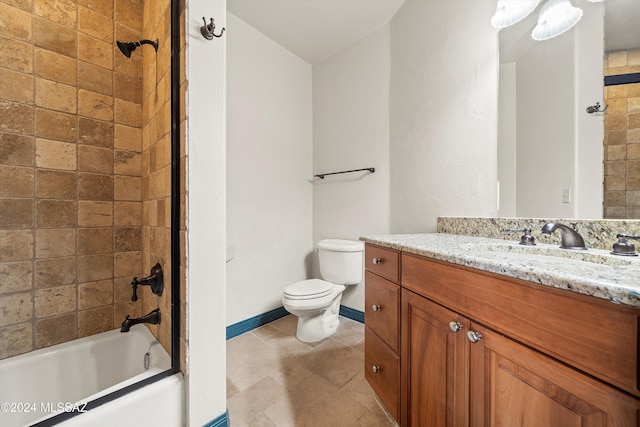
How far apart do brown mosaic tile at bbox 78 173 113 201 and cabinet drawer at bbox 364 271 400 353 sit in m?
1.44

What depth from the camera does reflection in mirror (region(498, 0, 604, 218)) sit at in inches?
39.6

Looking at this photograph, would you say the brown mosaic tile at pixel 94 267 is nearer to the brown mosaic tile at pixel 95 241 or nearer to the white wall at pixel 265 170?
the brown mosaic tile at pixel 95 241

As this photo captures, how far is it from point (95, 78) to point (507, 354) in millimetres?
2041

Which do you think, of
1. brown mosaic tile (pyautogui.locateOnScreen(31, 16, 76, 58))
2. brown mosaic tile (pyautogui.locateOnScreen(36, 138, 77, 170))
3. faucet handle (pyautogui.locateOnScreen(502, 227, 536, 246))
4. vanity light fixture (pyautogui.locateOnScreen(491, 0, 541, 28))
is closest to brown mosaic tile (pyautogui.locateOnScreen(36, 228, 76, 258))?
brown mosaic tile (pyautogui.locateOnScreen(36, 138, 77, 170))

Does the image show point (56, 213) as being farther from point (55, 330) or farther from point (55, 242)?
point (55, 330)

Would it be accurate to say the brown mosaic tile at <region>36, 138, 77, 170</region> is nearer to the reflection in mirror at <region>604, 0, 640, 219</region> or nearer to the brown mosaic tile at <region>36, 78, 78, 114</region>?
the brown mosaic tile at <region>36, 78, 78, 114</region>

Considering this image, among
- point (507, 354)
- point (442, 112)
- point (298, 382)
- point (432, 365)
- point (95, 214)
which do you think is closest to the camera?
point (507, 354)

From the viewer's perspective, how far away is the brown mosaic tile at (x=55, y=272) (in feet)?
3.78

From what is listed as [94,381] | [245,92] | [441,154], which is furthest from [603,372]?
[245,92]

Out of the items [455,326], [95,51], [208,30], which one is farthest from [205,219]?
[95,51]

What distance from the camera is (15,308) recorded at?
3.62 feet

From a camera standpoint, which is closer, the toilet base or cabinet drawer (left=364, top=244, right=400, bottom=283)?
cabinet drawer (left=364, top=244, right=400, bottom=283)

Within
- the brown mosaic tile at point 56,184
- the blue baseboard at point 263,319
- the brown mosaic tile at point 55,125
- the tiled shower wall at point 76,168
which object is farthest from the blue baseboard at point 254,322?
the brown mosaic tile at point 55,125

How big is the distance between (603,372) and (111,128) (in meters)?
1.99
